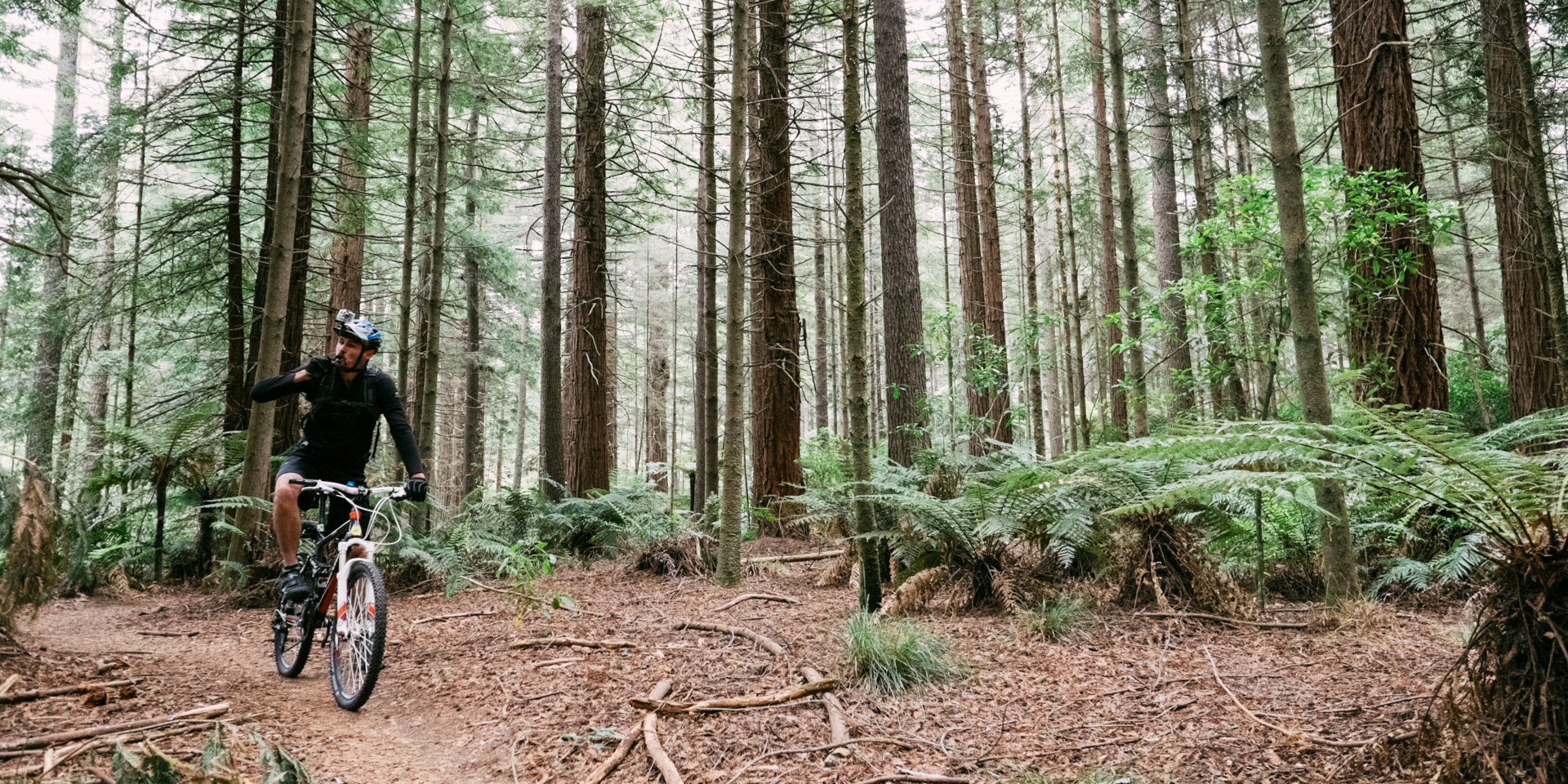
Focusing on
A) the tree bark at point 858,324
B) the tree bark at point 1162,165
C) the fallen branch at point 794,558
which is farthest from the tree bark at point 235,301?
the tree bark at point 1162,165

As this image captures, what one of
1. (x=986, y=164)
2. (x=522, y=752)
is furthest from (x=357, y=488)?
(x=986, y=164)

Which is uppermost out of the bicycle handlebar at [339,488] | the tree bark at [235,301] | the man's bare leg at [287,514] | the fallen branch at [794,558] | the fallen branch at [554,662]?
the tree bark at [235,301]

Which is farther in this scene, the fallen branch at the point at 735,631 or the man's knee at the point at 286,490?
the man's knee at the point at 286,490

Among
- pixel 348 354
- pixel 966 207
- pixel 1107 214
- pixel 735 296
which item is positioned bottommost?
pixel 348 354

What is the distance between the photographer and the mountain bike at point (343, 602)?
412 centimetres

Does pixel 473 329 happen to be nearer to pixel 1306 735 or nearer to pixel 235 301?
pixel 235 301

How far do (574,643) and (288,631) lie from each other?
1887 millimetres

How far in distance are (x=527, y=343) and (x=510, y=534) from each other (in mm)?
11257

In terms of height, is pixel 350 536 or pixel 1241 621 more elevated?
pixel 350 536

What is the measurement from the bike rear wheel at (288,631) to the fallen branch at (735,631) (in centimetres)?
225

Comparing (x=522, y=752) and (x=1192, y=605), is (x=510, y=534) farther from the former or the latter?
(x=1192, y=605)

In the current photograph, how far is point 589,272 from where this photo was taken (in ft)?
35.8

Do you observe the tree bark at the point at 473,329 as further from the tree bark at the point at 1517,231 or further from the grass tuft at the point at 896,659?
the tree bark at the point at 1517,231

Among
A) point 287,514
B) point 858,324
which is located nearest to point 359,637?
point 287,514
